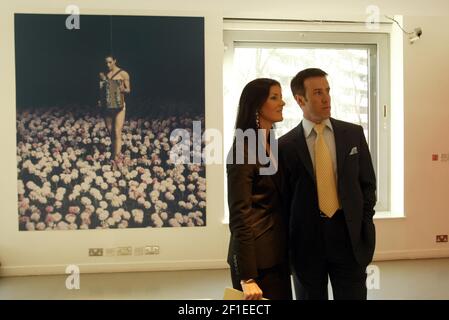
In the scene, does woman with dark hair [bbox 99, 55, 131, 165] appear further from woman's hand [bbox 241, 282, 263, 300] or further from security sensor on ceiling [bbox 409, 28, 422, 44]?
security sensor on ceiling [bbox 409, 28, 422, 44]

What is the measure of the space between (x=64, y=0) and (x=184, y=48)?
112 centimetres

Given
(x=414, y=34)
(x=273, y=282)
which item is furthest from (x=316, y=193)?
(x=414, y=34)

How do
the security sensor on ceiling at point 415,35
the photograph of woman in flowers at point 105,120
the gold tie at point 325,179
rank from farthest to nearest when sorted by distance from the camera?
→ 1. the security sensor on ceiling at point 415,35
2. the photograph of woman in flowers at point 105,120
3. the gold tie at point 325,179

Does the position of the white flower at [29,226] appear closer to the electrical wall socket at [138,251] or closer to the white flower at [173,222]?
the electrical wall socket at [138,251]

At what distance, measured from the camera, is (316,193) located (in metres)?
1.56

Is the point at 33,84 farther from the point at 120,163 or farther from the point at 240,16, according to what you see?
the point at 240,16

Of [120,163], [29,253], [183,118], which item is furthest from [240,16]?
[29,253]

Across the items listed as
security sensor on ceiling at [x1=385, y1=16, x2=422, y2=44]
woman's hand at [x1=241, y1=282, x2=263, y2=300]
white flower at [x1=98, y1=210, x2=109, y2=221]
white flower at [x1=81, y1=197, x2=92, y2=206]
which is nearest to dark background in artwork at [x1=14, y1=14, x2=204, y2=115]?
white flower at [x1=81, y1=197, x2=92, y2=206]

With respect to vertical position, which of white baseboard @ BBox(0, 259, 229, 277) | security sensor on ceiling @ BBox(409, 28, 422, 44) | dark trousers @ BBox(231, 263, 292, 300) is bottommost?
white baseboard @ BBox(0, 259, 229, 277)

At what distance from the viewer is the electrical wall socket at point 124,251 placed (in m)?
3.87

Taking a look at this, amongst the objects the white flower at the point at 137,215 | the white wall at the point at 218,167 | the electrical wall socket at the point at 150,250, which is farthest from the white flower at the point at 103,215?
the electrical wall socket at the point at 150,250

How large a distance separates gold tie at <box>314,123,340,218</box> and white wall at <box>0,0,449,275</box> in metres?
2.12

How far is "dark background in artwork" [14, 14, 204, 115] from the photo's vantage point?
3.74m

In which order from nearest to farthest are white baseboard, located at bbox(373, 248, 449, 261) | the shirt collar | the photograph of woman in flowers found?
1. the shirt collar
2. the photograph of woman in flowers
3. white baseboard, located at bbox(373, 248, 449, 261)
